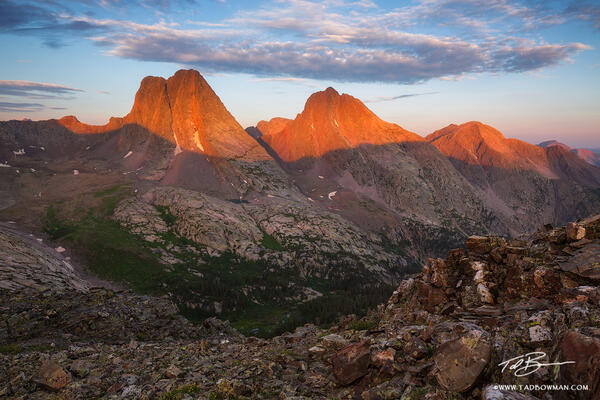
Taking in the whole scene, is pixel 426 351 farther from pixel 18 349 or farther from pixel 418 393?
pixel 18 349

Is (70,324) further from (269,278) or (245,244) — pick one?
(245,244)

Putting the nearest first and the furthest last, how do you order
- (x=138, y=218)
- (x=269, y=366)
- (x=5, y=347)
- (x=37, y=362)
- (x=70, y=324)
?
(x=269, y=366)
(x=37, y=362)
(x=5, y=347)
(x=70, y=324)
(x=138, y=218)

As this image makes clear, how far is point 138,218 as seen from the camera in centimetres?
18650

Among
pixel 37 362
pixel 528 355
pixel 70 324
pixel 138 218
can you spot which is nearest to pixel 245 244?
pixel 138 218

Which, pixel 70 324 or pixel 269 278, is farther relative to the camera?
pixel 269 278

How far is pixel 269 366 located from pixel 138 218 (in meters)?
190

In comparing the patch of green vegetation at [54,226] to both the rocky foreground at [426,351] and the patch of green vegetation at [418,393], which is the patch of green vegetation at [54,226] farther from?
the patch of green vegetation at [418,393]
